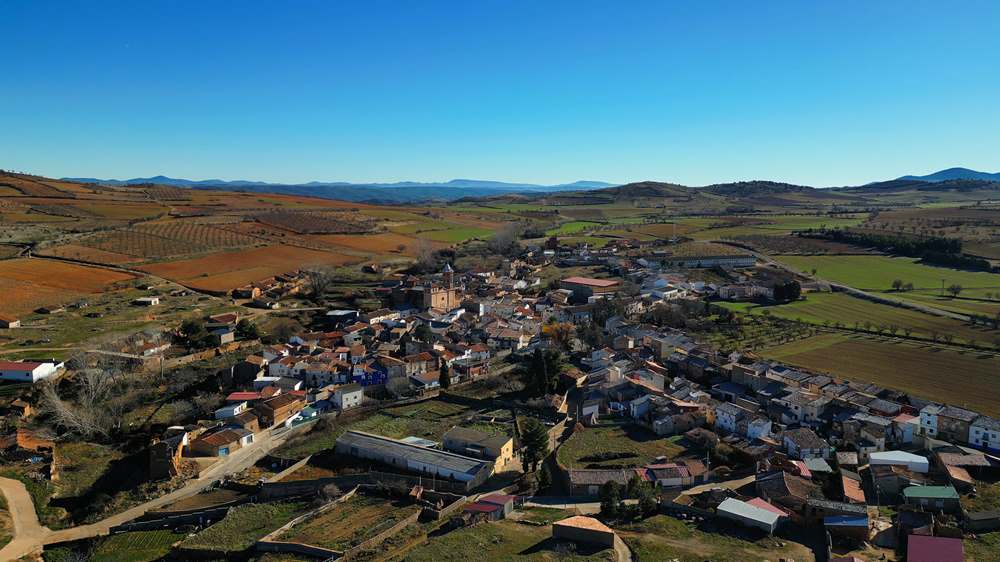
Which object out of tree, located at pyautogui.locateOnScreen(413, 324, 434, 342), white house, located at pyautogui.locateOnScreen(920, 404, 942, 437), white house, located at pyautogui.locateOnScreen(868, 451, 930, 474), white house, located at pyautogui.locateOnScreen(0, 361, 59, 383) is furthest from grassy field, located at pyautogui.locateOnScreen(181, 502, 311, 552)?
white house, located at pyautogui.locateOnScreen(920, 404, 942, 437)

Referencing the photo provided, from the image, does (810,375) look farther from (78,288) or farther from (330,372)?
(78,288)

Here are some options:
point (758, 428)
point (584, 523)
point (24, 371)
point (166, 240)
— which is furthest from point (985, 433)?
point (166, 240)

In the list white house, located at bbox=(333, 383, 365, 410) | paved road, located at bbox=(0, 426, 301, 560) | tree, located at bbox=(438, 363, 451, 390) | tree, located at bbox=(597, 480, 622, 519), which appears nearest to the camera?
paved road, located at bbox=(0, 426, 301, 560)

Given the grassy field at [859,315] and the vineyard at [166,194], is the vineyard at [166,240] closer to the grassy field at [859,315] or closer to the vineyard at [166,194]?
the vineyard at [166,194]

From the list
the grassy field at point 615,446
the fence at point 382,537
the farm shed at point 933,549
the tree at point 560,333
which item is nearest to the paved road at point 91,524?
the fence at point 382,537

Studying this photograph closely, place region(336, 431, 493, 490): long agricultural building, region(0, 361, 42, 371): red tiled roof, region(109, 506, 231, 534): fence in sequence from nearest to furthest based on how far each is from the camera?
region(109, 506, 231, 534): fence → region(336, 431, 493, 490): long agricultural building → region(0, 361, 42, 371): red tiled roof

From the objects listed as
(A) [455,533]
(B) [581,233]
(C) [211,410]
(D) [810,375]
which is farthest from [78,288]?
(B) [581,233]

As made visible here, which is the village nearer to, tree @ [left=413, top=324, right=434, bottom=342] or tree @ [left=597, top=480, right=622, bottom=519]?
Answer: tree @ [left=597, top=480, right=622, bottom=519]
